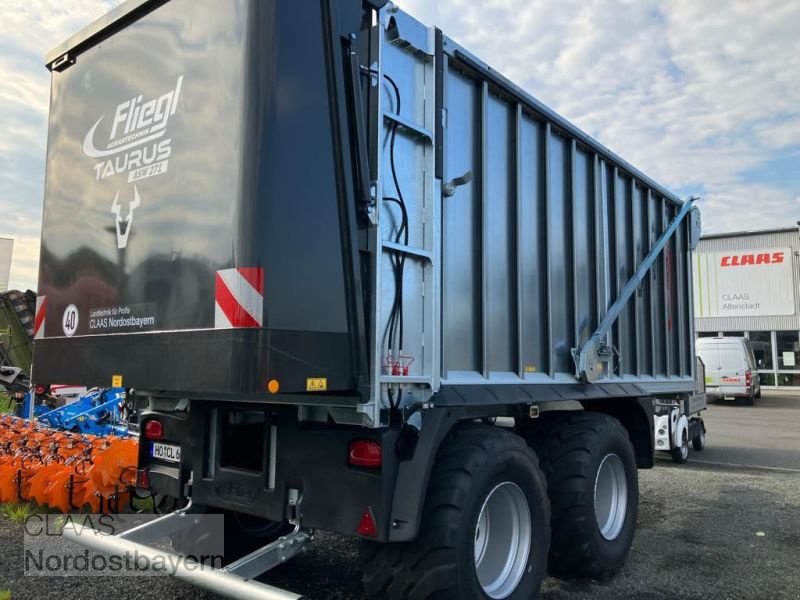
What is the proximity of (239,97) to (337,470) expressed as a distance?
6.14 feet

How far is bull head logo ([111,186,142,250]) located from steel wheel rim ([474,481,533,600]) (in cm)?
251

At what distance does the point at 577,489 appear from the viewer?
14.8 feet

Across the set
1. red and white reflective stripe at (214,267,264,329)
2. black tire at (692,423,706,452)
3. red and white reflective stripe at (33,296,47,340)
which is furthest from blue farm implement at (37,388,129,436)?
black tire at (692,423,706,452)

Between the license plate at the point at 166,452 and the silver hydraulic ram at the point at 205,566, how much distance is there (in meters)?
0.37

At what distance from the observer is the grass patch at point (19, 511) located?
5637 millimetres

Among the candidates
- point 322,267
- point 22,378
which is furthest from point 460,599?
point 22,378

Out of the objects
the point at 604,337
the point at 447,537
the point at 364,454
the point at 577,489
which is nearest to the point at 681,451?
the point at 604,337

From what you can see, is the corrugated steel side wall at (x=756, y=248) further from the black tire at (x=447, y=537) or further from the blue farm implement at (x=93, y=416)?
the black tire at (x=447, y=537)

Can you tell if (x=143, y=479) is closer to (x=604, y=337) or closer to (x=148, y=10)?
(x=148, y=10)

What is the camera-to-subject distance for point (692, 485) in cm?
813

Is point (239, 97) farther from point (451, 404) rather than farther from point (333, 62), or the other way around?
point (451, 404)

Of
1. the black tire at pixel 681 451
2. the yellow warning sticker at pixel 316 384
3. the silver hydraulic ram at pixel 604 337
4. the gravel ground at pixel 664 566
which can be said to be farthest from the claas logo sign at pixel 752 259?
the yellow warning sticker at pixel 316 384

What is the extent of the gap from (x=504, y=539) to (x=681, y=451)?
7282mm

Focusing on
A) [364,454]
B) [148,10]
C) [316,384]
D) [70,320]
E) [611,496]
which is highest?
[148,10]
